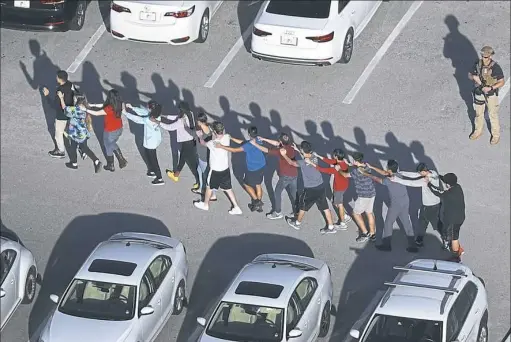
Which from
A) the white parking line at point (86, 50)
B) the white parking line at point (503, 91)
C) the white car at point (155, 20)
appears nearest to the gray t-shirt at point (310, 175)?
the white parking line at point (503, 91)

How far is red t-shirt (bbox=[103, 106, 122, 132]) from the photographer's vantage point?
789 inches

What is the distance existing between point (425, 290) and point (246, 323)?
2482mm

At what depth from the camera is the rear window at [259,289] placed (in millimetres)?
16797

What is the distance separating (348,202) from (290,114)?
2.46 metres

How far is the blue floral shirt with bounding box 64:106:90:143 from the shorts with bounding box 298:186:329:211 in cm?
391

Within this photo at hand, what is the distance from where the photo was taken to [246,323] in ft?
54.7

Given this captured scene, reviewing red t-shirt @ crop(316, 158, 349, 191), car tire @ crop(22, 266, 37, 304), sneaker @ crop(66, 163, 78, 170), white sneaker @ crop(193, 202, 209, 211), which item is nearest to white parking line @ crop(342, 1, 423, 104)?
red t-shirt @ crop(316, 158, 349, 191)

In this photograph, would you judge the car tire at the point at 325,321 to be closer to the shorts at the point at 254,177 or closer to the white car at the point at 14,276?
the shorts at the point at 254,177

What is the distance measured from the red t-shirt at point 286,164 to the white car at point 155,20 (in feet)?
14.9

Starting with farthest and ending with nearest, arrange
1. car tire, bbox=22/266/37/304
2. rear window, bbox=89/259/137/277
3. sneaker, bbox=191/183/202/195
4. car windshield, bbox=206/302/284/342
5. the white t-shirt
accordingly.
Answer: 1. sneaker, bbox=191/183/202/195
2. the white t-shirt
3. car tire, bbox=22/266/37/304
4. rear window, bbox=89/259/137/277
5. car windshield, bbox=206/302/284/342

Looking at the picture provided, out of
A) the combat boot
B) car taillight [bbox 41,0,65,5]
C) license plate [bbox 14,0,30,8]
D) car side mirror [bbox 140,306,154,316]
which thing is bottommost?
car side mirror [bbox 140,306,154,316]

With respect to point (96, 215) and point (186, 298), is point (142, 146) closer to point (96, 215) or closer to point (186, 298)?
point (96, 215)

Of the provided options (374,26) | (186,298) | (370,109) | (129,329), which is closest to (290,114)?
(370,109)

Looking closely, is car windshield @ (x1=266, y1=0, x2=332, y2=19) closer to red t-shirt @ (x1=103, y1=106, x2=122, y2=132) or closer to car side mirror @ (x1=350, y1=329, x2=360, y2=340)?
red t-shirt @ (x1=103, y1=106, x2=122, y2=132)
